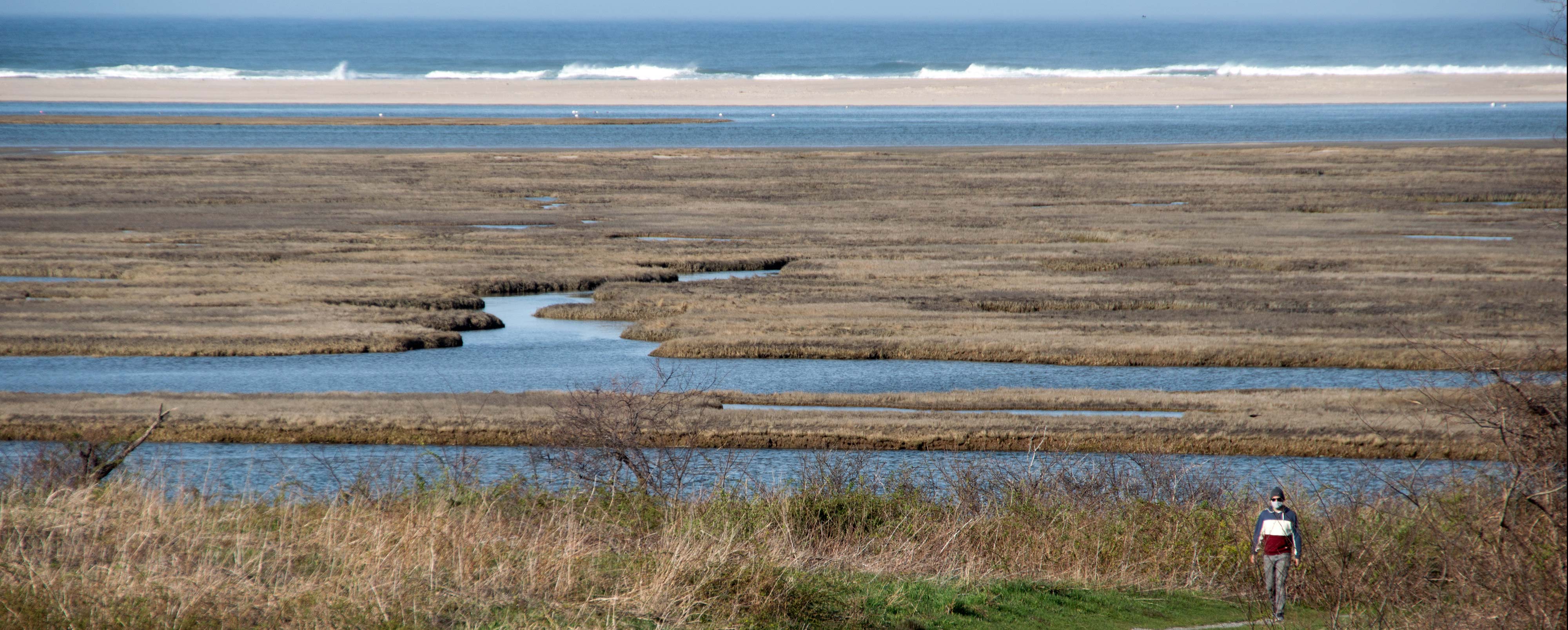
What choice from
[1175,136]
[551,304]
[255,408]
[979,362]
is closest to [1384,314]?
[979,362]

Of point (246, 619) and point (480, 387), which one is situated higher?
point (246, 619)

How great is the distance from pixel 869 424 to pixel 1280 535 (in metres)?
14.7

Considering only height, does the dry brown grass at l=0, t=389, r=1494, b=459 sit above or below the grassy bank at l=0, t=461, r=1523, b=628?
below

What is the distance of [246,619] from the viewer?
34.3 feet

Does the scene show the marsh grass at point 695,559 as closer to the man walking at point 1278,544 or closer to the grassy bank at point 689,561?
the grassy bank at point 689,561

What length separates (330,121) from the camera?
144 meters

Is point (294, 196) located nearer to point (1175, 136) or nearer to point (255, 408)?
point (255, 408)

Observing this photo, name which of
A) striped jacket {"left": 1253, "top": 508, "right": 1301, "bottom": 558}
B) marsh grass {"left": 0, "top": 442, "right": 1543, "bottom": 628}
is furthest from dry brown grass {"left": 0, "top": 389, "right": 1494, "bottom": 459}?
striped jacket {"left": 1253, "top": 508, "right": 1301, "bottom": 558}

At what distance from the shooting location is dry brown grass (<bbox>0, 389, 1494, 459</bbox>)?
27.1 m

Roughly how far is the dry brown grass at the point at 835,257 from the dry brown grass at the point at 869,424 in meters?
4.82

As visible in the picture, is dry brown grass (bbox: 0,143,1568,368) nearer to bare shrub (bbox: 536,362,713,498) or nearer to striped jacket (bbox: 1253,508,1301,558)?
striped jacket (bbox: 1253,508,1301,558)

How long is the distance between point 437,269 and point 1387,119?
412 ft

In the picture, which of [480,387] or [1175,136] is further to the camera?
[1175,136]

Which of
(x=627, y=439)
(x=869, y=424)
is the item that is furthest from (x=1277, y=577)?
(x=869, y=424)
